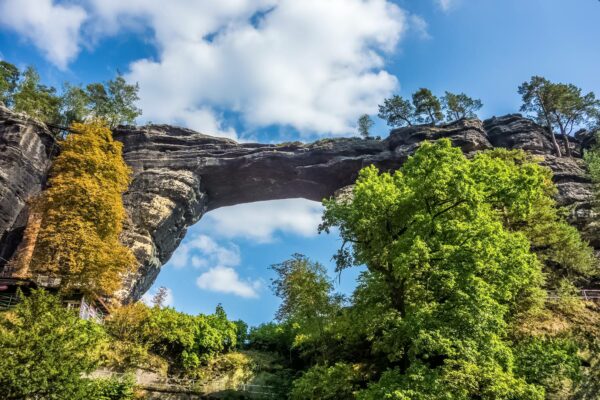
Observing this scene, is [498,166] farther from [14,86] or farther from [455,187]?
[14,86]

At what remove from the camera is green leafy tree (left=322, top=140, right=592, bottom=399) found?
1318 cm

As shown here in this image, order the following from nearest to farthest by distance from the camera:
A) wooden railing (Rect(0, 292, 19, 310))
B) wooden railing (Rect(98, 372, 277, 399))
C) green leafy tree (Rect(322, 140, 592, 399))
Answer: green leafy tree (Rect(322, 140, 592, 399)) → wooden railing (Rect(98, 372, 277, 399)) → wooden railing (Rect(0, 292, 19, 310))

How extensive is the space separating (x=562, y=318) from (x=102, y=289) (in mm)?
24512

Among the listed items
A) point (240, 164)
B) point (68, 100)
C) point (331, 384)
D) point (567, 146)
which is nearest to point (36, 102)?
point (68, 100)

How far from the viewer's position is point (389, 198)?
16.9 metres

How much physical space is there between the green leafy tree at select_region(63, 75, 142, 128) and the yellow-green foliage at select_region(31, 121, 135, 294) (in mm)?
14807

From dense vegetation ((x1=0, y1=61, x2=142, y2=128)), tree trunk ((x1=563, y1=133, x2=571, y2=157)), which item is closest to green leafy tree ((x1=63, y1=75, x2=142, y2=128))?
Result: dense vegetation ((x1=0, y1=61, x2=142, y2=128))

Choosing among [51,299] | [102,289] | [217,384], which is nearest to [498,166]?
[217,384]

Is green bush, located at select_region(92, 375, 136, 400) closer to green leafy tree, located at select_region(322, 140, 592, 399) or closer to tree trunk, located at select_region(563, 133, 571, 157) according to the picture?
green leafy tree, located at select_region(322, 140, 592, 399)

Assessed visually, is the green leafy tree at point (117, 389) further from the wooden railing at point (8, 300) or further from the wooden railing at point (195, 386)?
the wooden railing at point (8, 300)

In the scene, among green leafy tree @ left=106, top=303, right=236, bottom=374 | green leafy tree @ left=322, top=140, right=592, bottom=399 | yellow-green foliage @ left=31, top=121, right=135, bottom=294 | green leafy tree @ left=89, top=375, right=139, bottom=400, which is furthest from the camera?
yellow-green foliage @ left=31, top=121, right=135, bottom=294

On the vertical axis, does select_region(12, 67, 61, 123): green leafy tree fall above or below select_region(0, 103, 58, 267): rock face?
above

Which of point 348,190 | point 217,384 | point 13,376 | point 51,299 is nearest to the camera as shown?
point 13,376

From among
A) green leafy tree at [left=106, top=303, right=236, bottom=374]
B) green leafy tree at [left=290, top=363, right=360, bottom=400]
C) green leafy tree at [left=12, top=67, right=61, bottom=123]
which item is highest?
green leafy tree at [left=12, top=67, right=61, bottom=123]
